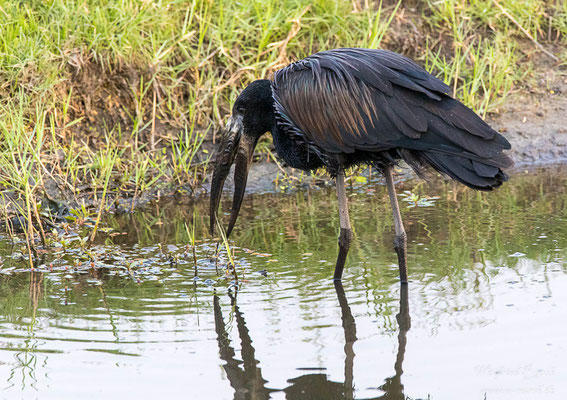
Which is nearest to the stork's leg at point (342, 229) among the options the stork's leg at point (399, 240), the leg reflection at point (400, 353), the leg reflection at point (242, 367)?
the stork's leg at point (399, 240)

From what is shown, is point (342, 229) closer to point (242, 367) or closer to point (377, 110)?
point (377, 110)

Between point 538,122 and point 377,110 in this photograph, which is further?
point 538,122

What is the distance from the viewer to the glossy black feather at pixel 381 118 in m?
4.25

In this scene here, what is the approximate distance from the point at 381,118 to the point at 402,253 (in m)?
0.82

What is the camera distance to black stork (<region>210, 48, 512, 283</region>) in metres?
4.27

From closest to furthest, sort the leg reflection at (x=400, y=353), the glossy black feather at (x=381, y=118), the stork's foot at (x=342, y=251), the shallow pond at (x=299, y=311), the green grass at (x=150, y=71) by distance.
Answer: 1. the leg reflection at (x=400, y=353)
2. the shallow pond at (x=299, y=311)
3. the glossy black feather at (x=381, y=118)
4. the stork's foot at (x=342, y=251)
5. the green grass at (x=150, y=71)

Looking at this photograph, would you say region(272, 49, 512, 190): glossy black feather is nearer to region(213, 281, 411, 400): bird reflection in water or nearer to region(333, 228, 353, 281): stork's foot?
region(333, 228, 353, 281): stork's foot

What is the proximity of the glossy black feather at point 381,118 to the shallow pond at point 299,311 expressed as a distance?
2.37 ft

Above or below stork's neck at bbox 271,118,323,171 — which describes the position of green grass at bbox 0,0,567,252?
above

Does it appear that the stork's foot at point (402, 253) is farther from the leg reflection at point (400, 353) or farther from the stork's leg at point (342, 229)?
the stork's leg at point (342, 229)

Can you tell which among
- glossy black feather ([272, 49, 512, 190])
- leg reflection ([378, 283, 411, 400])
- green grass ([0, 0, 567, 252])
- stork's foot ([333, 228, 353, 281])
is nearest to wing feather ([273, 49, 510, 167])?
glossy black feather ([272, 49, 512, 190])

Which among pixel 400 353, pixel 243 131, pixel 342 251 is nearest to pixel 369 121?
pixel 342 251

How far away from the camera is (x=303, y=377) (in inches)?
136

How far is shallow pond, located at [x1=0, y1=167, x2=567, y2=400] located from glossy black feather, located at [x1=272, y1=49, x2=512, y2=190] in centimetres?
72
